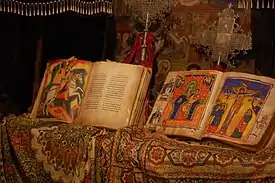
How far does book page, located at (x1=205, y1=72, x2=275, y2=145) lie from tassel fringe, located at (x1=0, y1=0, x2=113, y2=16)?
862 mm

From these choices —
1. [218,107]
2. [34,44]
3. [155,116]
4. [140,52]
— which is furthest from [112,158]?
[34,44]

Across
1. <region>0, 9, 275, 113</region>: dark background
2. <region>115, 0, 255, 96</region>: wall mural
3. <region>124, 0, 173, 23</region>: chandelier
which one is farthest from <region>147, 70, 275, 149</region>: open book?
<region>0, 9, 275, 113</region>: dark background

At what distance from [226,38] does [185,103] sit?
0.38 meters

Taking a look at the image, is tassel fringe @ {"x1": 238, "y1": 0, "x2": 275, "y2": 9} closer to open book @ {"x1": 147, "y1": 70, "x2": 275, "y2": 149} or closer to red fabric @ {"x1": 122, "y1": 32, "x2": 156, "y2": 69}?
open book @ {"x1": 147, "y1": 70, "x2": 275, "y2": 149}

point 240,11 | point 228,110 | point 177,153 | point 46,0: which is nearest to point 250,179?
point 177,153

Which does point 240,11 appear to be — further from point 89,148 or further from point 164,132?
point 89,148

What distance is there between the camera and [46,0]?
283cm

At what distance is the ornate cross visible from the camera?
2537 millimetres

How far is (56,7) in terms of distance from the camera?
2.85 meters

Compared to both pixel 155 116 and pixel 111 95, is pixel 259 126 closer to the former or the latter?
pixel 155 116

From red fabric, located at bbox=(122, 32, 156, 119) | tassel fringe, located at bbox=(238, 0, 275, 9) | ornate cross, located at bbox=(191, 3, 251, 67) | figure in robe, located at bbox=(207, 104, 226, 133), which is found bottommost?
figure in robe, located at bbox=(207, 104, 226, 133)

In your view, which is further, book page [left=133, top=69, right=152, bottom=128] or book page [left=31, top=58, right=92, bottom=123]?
book page [left=31, top=58, right=92, bottom=123]

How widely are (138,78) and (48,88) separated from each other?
1.84 ft

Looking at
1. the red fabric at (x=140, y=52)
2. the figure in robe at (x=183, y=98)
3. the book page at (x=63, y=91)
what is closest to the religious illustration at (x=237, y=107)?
the figure in robe at (x=183, y=98)
